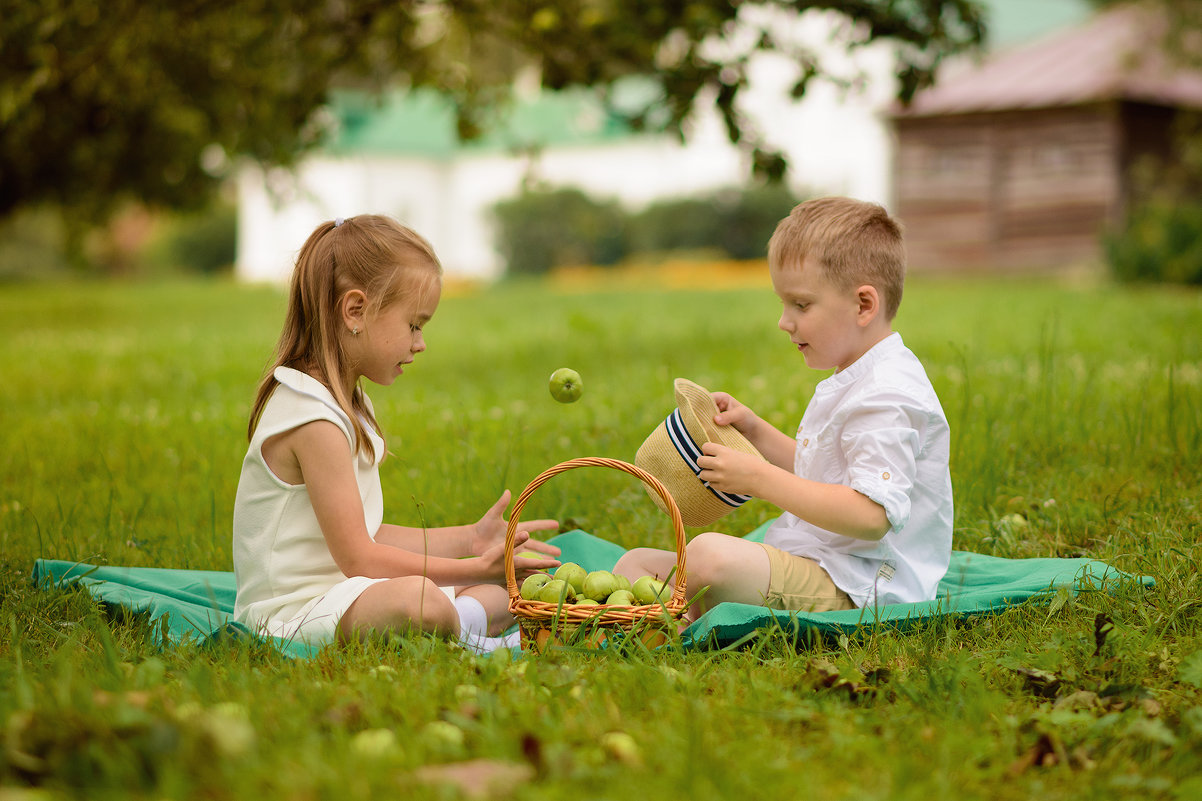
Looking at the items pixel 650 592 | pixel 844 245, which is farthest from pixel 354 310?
pixel 844 245

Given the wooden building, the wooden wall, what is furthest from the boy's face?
the wooden building

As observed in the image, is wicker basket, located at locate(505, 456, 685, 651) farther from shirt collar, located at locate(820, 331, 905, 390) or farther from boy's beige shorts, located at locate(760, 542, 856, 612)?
shirt collar, located at locate(820, 331, 905, 390)

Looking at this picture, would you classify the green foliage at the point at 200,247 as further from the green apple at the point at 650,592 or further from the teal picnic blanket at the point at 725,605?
the green apple at the point at 650,592

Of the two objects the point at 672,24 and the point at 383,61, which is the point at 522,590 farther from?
the point at 383,61

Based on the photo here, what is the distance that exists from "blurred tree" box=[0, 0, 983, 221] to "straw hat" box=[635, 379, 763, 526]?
8.03ft

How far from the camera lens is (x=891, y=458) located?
2.70 m

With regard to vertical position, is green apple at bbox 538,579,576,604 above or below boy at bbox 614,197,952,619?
below

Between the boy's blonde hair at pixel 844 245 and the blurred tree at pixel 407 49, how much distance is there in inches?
83.8

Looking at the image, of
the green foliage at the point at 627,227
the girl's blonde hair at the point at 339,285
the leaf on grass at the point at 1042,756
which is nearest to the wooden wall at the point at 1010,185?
the green foliage at the point at 627,227

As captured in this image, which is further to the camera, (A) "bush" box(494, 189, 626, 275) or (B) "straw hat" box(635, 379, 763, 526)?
(A) "bush" box(494, 189, 626, 275)

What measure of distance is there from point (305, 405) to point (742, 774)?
150 centimetres

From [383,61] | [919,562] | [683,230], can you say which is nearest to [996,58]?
[683,230]

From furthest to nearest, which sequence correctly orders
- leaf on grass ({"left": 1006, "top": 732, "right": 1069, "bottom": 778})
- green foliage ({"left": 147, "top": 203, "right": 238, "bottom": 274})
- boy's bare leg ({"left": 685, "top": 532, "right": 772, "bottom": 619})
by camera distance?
green foliage ({"left": 147, "top": 203, "right": 238, "bottom": 274}), boy's bare leg ({"left": 685, "top": 532, "right": 772, "bottom": 619}), leaf on grass ({"left": 1006, "top": 732, "right": 1069, "bottom": 778})

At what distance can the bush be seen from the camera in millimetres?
26781
